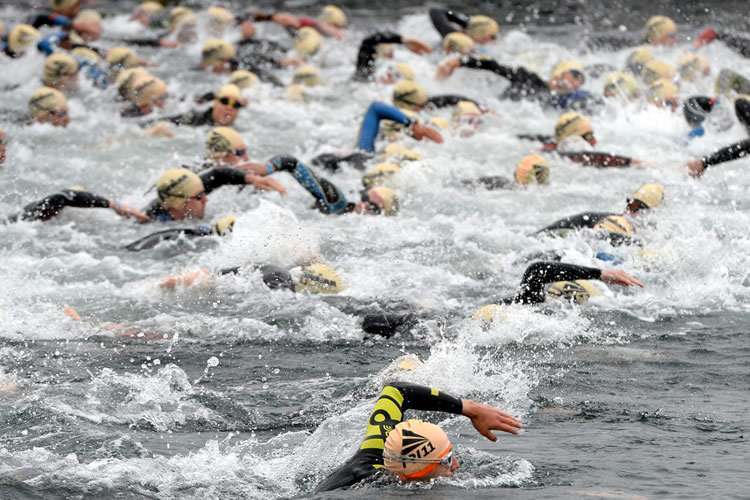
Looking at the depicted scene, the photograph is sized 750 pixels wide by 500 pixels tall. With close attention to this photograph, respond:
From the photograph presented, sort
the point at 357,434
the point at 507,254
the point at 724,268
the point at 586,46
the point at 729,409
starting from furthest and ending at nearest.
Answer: the point at 586,46, the point at 507,254, the point at 724,268, the point at 729,409, the point at 357,434

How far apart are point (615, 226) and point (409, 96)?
493 centimetres

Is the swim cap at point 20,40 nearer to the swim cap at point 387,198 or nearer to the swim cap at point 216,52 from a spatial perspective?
the swim cap at point 216,52

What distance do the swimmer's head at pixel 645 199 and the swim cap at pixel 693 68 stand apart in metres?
6.24

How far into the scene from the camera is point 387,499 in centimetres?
677

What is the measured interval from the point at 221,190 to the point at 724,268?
5881 mm

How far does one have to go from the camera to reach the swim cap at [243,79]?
18.7m

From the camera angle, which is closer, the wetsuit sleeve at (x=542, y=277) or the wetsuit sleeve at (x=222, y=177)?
the wetsuit sleeve at (x=542, y=277)

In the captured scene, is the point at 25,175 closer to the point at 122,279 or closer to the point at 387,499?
the point at 122,279

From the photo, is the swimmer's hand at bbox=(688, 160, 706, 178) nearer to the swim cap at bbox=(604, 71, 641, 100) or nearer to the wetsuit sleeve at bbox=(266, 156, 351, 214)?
the wetsuit sleeve at bbox=(266, 156, 351, 214)

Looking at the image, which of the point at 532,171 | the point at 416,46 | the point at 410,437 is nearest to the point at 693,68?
the point at 416,46

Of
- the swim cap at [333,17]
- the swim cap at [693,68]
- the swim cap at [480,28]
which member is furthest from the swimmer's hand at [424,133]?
the swim cap at [333,17]

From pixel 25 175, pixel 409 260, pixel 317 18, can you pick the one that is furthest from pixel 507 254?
pixel 317 18

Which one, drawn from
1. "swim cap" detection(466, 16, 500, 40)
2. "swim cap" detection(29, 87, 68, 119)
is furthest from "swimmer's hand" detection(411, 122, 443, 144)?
"swim cap" detection(466, 16, 500, 40)

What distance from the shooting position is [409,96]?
1633cm
